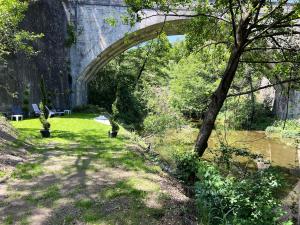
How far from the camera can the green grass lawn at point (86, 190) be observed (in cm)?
470

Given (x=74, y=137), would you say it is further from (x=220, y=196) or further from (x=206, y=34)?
(x=220, y=196)

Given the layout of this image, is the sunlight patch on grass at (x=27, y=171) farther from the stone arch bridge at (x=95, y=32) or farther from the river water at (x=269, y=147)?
the stone arch bridge at (x=95, y=32)

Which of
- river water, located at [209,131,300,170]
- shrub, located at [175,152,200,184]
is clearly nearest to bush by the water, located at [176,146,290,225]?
shrub, located at [175,152,200,184]

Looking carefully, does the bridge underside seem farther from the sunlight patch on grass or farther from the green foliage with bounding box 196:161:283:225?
the green foliage with bounding box 196:161:283:225

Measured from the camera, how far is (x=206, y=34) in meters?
8.48

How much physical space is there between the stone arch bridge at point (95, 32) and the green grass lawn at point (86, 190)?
12.8 m

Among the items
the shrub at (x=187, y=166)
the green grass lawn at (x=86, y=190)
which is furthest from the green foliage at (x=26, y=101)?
the shrub at (x=187, y=166)

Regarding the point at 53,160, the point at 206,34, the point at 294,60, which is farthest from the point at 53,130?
the point at 294,60

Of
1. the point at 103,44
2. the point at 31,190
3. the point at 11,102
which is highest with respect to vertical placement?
the point at 103,44

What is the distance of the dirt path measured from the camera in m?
4.67

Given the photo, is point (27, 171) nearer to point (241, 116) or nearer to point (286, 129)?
point (241, 116)

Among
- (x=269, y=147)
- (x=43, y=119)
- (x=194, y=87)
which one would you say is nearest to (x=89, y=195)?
(x=43, y=119)

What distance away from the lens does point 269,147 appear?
53.8 feet

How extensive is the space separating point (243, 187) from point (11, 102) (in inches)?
455
